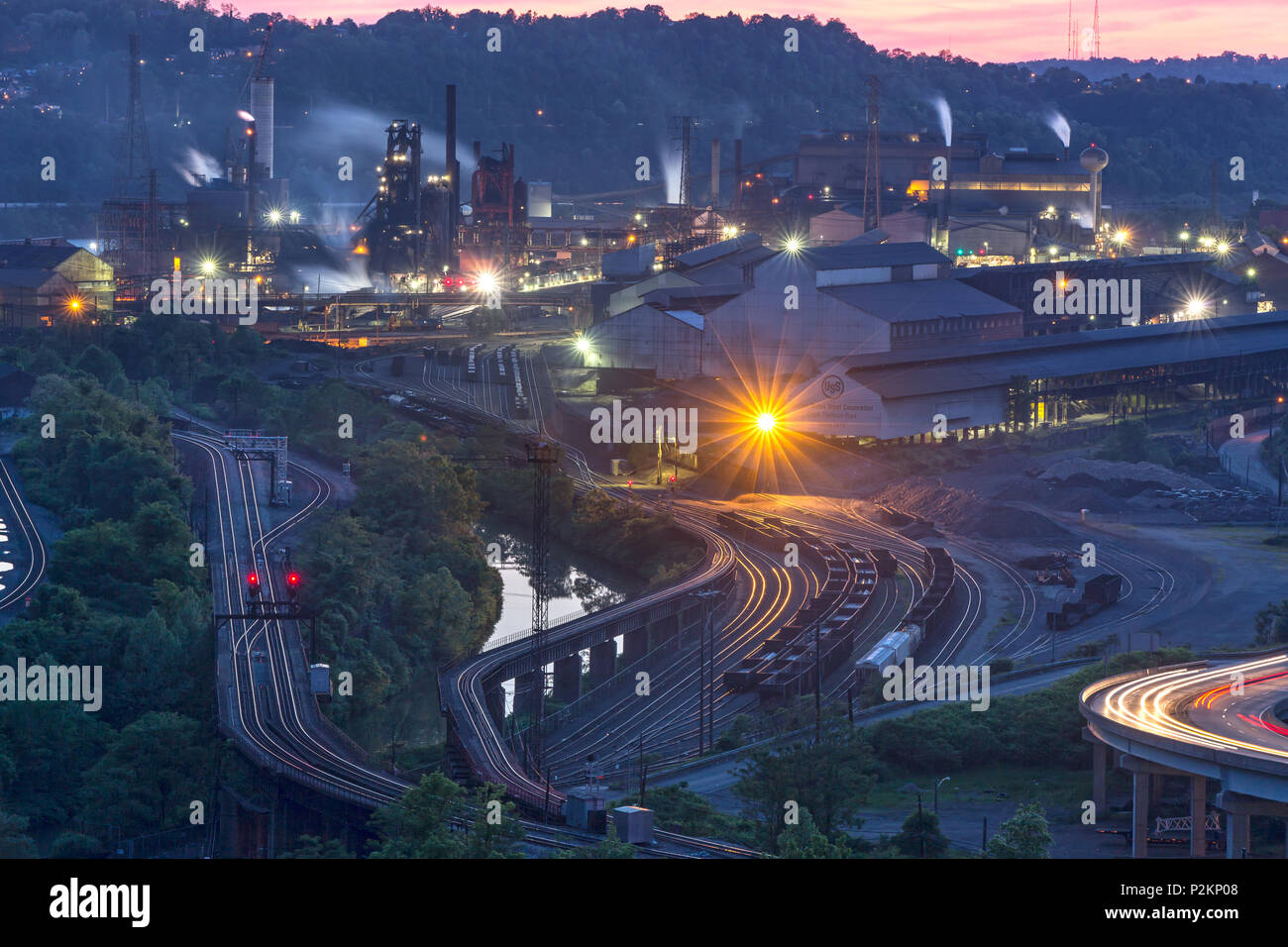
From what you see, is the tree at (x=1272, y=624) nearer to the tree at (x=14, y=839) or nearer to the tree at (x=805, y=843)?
the tree at (x=805, y=843)

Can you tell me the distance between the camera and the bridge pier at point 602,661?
27453 millimetres

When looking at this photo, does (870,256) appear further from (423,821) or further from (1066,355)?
(423,821)

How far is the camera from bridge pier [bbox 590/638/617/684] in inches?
1081

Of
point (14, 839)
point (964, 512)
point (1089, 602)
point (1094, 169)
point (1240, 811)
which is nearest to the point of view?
point (1240, 811)

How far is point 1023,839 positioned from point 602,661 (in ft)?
47.0

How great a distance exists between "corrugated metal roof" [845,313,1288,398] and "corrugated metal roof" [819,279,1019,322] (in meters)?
2.03

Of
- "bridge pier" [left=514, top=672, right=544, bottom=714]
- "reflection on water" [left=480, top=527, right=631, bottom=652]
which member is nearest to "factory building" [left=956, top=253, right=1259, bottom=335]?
"reflection on water" [left=480, top=527, right=631, bottom=652]

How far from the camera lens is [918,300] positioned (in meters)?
49.7

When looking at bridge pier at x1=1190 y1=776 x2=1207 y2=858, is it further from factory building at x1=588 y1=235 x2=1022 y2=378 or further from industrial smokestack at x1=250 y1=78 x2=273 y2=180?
industrial smokestack at x1=250 y1=78 x2=273 y2=180

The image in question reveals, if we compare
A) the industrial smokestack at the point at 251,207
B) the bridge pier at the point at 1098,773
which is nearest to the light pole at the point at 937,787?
the bridge pier at the point at 1098,773

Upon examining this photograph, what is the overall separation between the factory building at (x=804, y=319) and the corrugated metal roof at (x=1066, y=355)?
1902mm

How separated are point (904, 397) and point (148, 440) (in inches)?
705

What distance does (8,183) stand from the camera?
108812mm

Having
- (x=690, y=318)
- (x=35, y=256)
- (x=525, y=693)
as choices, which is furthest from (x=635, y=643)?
(x=35, y=256)
